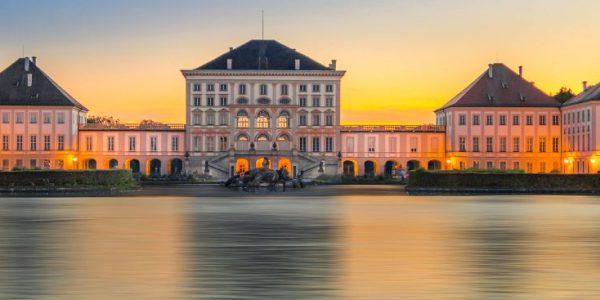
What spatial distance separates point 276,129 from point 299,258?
102862mm

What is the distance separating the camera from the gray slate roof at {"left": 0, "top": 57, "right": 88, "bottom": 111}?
115 meters

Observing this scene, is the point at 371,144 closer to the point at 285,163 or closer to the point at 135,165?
the point at 285,163

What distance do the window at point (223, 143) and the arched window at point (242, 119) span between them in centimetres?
216

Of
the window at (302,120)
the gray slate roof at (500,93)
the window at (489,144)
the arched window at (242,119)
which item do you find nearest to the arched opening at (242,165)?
the arched window at (242,119)

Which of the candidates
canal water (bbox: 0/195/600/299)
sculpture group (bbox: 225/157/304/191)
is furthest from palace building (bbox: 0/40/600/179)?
canal water (bbox: 0/195/600/299)

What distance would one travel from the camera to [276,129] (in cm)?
12031

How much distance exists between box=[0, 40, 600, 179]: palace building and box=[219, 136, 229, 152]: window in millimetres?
124

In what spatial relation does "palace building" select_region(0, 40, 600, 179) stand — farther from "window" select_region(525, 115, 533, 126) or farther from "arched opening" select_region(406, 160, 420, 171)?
"arched opening" select_region(406, 160, 420, 171)

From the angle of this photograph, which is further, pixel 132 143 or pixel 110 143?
pixel 132 143

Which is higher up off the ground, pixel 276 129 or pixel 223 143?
pixel 276 129

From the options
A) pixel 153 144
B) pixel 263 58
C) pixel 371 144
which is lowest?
pixel 153 144

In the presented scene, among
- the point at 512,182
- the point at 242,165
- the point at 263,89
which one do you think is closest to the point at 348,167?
the point at 242,165

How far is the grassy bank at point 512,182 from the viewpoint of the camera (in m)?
61.9

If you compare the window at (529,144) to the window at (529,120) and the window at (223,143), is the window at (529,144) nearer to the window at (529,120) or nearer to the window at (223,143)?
the window at (529,120)
